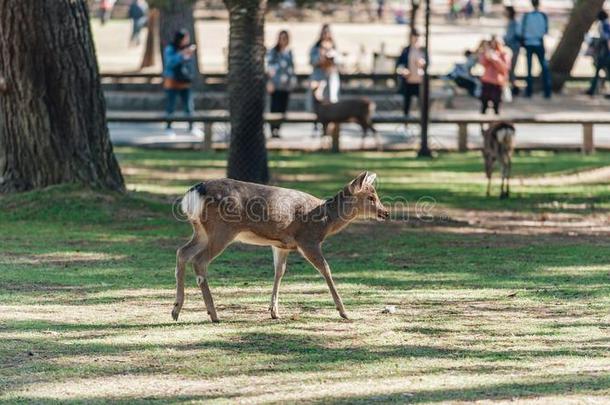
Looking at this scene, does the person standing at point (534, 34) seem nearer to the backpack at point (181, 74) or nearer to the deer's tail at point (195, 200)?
the backpack at point (181, 74)

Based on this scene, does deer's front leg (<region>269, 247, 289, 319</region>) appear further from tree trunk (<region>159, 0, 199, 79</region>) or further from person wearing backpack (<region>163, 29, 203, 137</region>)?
tree trunk (<region>159, 0, 199, 79</region>)

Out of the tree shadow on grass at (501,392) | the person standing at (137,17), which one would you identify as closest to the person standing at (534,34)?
the person standing at (137,17)

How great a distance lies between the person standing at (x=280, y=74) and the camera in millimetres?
26859

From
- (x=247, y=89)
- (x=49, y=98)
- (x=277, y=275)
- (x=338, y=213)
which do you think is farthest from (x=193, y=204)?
(x=247, y=89)

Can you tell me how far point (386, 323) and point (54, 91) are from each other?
24.4ft

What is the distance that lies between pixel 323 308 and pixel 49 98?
6664mm

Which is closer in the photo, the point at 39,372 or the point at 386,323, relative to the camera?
the point at 39,372

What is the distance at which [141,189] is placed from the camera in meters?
19.2

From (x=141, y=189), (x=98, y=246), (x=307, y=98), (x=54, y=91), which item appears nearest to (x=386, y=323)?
(x=98, y=246)

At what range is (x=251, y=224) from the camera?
10234 mm

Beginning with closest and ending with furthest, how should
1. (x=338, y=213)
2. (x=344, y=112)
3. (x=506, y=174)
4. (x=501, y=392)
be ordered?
1. (x=501, y=392)
2. (x=338, y=213)
3. (x=506, y=174)
4. (x=344, y=112)

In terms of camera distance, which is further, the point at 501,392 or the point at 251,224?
the point at 251,224

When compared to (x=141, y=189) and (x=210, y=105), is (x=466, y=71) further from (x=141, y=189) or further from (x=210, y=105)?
(x=141, y=189)

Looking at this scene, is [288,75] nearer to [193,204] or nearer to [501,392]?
[193,204]
